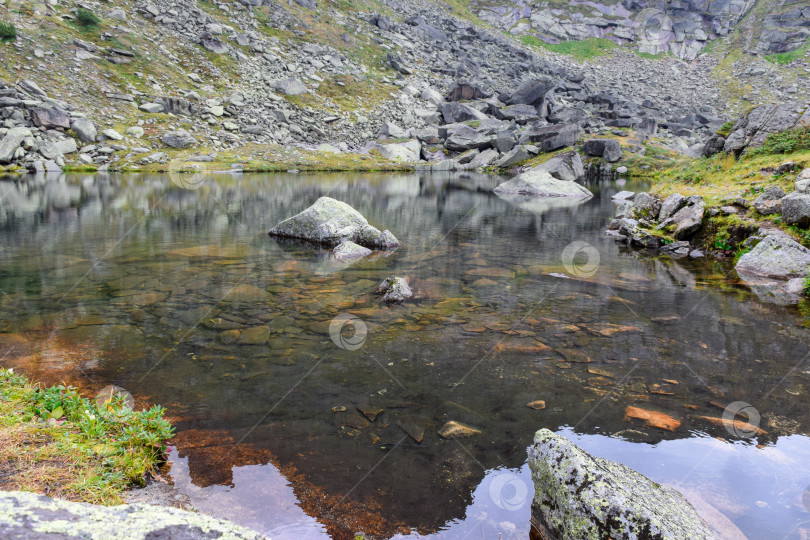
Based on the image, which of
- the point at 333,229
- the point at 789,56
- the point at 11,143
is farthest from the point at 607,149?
the point at 789,56

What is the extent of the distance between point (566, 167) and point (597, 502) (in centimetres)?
5433

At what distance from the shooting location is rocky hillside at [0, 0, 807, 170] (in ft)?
171

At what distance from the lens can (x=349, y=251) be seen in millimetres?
14750

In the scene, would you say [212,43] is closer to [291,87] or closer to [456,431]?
[291,87]

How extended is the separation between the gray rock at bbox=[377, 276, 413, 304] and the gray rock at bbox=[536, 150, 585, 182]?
41.4 meters

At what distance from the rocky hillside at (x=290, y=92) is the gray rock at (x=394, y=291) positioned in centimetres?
4916

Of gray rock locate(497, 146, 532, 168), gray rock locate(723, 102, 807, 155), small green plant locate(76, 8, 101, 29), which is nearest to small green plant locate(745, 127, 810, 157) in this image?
gray rock locate(723, 102, 807, 155)

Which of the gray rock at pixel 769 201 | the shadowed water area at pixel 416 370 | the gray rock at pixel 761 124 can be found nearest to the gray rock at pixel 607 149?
the gray rock at pixel 761 124

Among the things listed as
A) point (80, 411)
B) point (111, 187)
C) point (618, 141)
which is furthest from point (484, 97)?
point (80, 411)

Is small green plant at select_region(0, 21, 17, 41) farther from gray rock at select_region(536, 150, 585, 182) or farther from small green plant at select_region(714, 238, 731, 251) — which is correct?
small green plant at select_region(714, 238, 731, 251)

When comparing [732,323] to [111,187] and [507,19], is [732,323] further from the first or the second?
[507,19]

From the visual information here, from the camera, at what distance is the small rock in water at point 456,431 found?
531cm

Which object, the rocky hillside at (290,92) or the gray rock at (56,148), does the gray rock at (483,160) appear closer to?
the rocky hillside at (290,92)

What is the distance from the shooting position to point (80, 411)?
187 inches
